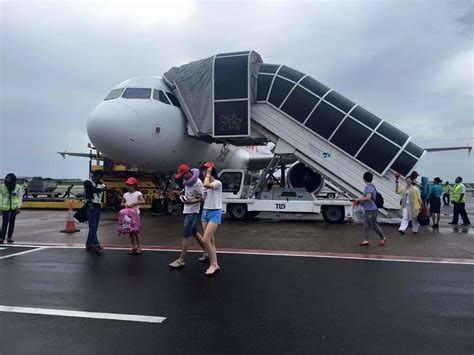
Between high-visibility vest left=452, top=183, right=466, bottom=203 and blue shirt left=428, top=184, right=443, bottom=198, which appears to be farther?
high-visibility vest left=452, top=183, right=466, bottom=203

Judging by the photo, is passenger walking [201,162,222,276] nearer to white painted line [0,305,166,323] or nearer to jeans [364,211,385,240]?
white painted line [0,305,166,323]

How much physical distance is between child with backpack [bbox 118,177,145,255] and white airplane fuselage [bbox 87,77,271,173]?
5.48 meters

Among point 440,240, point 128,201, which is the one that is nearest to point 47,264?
point 128,201

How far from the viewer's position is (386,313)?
14.0 feet

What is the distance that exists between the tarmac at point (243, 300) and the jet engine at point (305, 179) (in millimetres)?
6801

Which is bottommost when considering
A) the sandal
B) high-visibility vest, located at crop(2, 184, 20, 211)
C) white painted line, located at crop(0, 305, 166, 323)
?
white painted line, located at crop(0, 305, 166, 323)

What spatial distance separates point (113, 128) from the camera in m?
12.7

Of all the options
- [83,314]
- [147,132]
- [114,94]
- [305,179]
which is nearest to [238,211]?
[305,179]

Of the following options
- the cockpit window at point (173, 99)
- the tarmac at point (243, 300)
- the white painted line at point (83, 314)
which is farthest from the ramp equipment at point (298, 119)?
the white painted line at point (83, 314)

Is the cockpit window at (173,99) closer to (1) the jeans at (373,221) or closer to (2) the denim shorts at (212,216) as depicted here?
(1) the jeans at (373,221)

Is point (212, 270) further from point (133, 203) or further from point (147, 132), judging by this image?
point (147, 132)

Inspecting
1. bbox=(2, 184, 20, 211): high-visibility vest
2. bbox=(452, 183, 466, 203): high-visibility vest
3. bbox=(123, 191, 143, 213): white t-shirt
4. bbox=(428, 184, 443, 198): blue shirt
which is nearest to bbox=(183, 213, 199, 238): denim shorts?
bbox=(123, 191, 143, 213): white t-shirt

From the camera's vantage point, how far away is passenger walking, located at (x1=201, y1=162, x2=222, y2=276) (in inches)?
241

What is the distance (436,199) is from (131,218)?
984 centimetres
